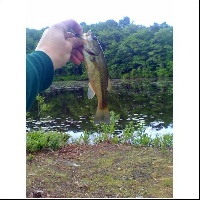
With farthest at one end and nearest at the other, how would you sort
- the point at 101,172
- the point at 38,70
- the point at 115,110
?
the point at 115,110 → the point at 101,172 → the point at 38,70

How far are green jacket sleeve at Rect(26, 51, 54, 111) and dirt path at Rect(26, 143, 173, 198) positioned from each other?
3.52 ft

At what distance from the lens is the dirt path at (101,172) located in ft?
7.38

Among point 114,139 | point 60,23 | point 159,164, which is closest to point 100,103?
point 60,23

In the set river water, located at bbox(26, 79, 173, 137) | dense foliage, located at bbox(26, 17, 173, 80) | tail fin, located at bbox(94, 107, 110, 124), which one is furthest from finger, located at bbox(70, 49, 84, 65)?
river water, located at bbox(26, 79, 173, 137)

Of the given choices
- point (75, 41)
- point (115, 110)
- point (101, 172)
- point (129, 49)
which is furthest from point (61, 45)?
point (115, 110)

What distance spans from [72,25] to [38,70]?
191 mm

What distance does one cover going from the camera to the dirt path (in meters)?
2.25

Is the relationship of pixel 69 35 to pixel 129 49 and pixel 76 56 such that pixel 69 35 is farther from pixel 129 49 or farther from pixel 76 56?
pixel 129 49

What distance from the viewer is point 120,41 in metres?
2.48

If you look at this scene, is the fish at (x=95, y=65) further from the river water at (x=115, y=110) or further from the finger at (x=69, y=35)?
the river water at (x=115, y=110)

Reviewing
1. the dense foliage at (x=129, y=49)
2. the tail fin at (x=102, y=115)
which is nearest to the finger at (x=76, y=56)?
the tail fin at (x=102, y=115)

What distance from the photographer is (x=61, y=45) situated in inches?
48.6
